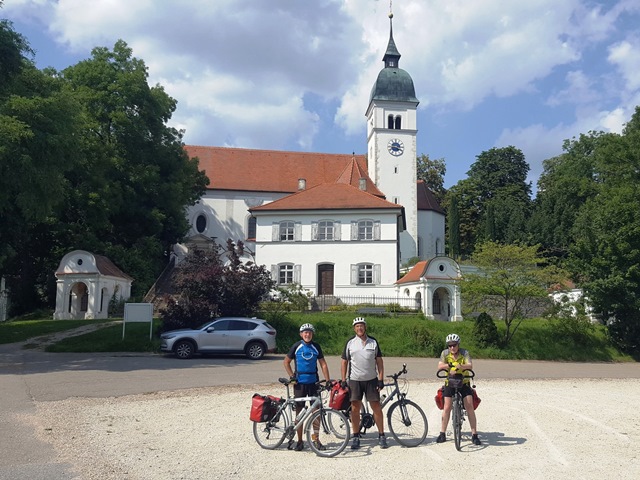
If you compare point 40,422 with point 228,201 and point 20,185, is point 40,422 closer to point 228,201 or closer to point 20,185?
point 20,185

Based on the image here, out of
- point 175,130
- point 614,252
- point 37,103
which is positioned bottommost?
point 614,252

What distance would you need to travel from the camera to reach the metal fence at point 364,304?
31844 millimetres

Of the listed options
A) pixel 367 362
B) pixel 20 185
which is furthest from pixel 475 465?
pixel 20 185

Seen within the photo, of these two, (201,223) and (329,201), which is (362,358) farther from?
(201,223)

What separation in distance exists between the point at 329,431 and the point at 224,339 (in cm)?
1310

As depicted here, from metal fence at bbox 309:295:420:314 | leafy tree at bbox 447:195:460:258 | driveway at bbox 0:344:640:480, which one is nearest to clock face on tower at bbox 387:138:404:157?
leafy tree at bbox 447:195:460:258

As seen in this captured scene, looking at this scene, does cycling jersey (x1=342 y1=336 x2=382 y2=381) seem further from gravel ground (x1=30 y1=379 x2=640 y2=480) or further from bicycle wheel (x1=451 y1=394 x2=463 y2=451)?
bicycle wheel (x1=451 y1=394 x2=463 y2=451)

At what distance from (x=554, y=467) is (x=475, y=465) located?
95cm

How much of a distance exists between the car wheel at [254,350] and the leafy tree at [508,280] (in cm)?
1036

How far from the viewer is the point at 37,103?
21.0 metres

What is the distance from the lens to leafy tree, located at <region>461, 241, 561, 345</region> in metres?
26.1

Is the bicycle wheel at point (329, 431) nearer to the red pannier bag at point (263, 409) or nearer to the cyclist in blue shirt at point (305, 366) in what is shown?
the cyclist in blue shirt at point (305, 366)

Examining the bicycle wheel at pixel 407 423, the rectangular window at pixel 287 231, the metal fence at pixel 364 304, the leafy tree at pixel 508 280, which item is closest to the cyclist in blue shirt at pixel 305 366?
the bicycle wheel at pixel 407 423

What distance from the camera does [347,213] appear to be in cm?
3903
